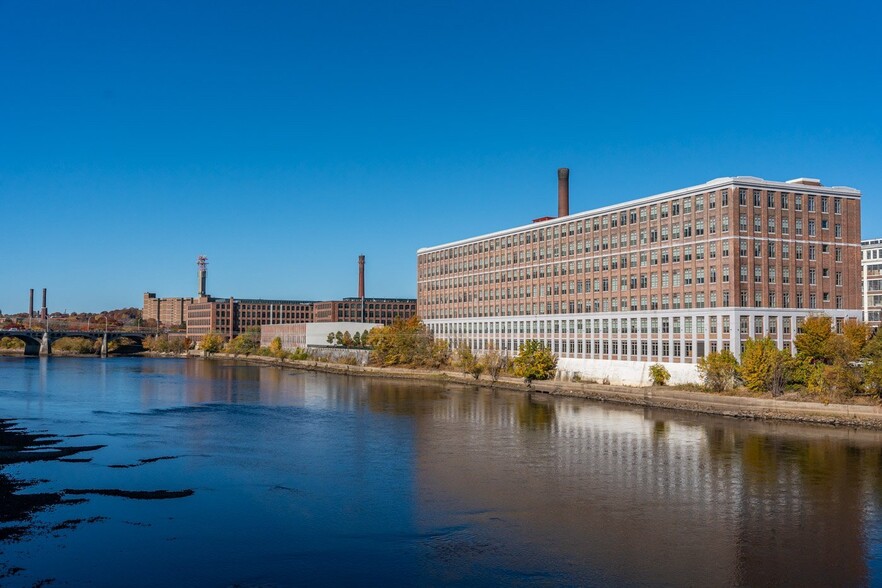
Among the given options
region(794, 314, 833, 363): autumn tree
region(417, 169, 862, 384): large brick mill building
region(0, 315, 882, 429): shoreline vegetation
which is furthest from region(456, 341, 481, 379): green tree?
region(794, 314, 833, 363): autumn tree

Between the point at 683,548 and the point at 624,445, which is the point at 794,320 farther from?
the point at 683,548

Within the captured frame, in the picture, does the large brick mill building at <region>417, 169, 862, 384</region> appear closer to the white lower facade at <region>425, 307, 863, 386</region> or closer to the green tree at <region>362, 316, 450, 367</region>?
the white lower facade at <region>425, 307, 863, 386</region>

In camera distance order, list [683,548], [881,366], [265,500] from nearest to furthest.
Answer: [683,548], [265,500], [881,366]

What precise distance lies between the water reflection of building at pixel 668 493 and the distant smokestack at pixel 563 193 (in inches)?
2238

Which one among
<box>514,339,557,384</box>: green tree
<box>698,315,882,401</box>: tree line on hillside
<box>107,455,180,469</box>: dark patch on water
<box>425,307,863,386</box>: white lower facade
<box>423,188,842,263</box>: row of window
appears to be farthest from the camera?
<box>514,339,557,384</box>: green tree

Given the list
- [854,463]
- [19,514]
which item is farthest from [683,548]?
Result: [19,514]

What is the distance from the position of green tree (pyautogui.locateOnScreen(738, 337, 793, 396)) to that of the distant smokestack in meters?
49.5

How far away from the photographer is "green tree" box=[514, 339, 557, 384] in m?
106

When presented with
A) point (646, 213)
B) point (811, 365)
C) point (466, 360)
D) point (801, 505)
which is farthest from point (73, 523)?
point (466, 360)

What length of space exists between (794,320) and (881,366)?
72.5ft

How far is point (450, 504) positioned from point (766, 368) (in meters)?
47.9

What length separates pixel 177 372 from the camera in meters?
149

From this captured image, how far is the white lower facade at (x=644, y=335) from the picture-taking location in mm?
84438

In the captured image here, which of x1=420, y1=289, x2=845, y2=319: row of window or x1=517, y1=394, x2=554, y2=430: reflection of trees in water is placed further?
x1=420, y1=289, x2=845, y2=319: row of window
